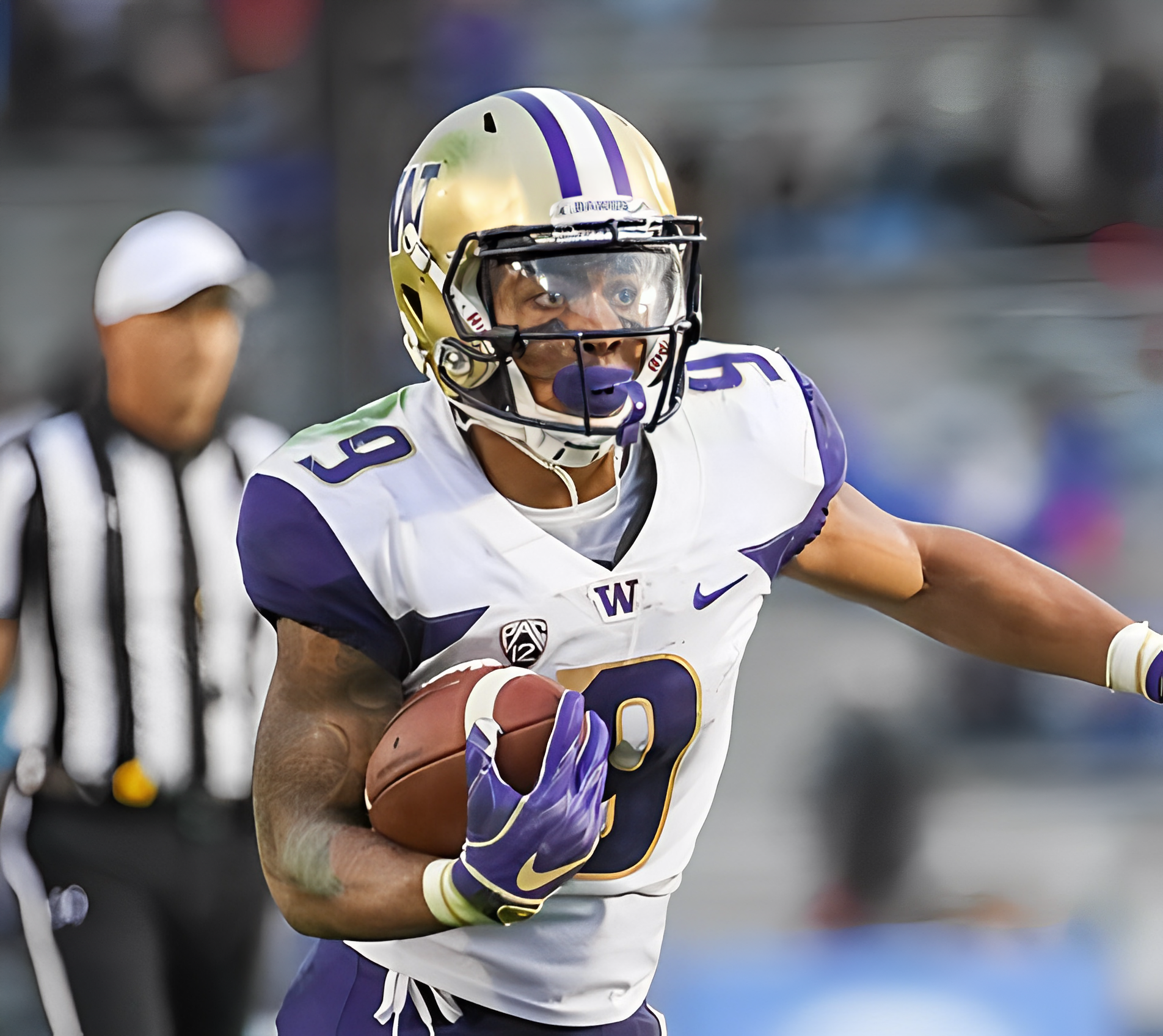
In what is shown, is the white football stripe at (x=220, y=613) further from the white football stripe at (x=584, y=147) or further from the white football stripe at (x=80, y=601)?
the white football stripe at (x=584, y=147)

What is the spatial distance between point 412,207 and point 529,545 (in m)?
0.34

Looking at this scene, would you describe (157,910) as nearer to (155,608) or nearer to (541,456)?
(155,608)

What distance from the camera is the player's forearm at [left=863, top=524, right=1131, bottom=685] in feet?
5.14

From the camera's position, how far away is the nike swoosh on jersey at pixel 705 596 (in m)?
1.36

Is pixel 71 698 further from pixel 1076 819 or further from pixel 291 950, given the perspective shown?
pixel 1076 819

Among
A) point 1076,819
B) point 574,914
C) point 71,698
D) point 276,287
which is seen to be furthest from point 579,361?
point 1076,819

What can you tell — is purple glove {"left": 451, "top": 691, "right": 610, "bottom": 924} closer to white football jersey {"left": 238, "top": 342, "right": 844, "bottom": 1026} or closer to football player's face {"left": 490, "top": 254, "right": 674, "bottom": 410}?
white football jersey {"left": 238, "top": 342, "right": 844, "bottom": 1026}

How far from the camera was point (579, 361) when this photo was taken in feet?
4.10

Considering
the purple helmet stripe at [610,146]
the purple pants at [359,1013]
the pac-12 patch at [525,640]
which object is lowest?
the purple pants at [359,1013]

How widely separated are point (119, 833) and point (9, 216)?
143 cm

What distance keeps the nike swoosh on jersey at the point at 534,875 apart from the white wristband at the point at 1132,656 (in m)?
0.72

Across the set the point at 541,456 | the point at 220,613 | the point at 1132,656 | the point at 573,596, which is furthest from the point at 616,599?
the point at 220,613

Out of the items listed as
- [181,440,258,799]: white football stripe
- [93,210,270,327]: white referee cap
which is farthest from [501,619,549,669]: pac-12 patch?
[93,210,270,327]: white referee cap

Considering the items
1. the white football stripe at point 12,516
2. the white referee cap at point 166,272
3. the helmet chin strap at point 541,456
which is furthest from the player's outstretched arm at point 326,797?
the white referee cap at point 166,272
